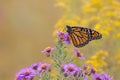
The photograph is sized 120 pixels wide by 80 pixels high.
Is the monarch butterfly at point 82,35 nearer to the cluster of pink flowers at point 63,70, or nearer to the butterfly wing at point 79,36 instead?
the butterfly wing at point 79,36

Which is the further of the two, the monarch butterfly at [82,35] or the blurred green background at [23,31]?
the blurred green background at [23,31]

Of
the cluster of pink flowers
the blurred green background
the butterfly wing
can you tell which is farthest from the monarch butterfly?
the blurred green background

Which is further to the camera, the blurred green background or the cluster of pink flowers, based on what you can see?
the blurred green background

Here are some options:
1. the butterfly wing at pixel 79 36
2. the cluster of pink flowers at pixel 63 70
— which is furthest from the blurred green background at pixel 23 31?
the cluster of pink flowers at pixel 63 70

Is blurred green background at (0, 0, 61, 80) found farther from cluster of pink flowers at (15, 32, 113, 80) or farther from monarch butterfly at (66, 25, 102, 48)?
cluster of pink flowers at (15, 32, 113, 80)

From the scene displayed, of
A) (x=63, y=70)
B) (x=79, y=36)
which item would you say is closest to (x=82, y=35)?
(x=79, y=36)

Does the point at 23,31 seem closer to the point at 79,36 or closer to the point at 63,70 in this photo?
the point at 79,36

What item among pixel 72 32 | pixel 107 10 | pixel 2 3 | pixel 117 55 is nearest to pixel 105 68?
pixel 117 55

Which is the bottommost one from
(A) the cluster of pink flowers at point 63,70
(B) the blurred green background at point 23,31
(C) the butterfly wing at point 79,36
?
(A) the cluster of pink flowers at point 63,70

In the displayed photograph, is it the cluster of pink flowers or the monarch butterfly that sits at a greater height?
the monarch butterfly
